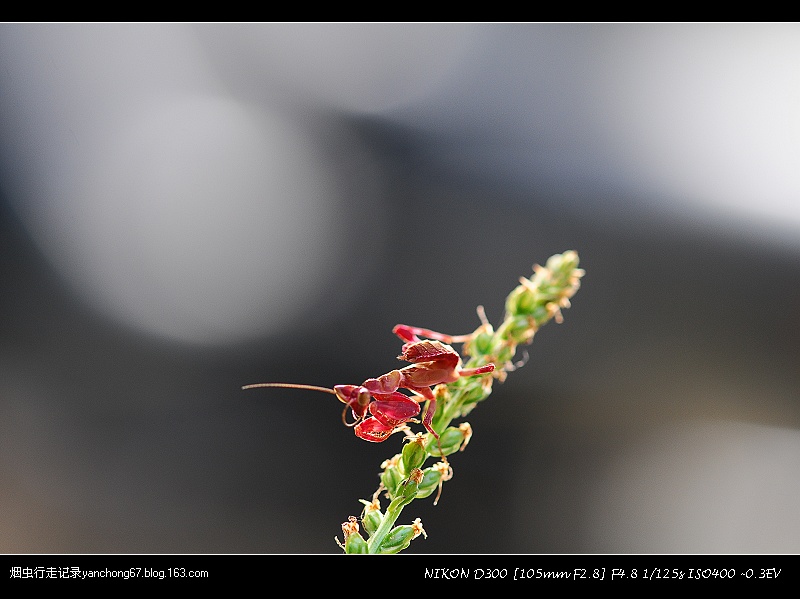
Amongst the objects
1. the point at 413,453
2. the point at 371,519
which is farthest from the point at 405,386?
the point at 371,519

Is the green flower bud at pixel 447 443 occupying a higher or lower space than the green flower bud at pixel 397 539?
higher

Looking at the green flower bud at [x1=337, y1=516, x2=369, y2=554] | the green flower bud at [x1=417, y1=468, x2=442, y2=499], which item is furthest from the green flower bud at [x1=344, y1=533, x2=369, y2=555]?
the green flower bud at [x1=417, y1=468, x2=442, y2=499]

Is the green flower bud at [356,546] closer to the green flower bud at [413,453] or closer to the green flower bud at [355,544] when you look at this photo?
the green flower bud at [355,544]

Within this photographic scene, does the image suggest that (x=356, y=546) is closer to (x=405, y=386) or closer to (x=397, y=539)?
(x=397, y=539)

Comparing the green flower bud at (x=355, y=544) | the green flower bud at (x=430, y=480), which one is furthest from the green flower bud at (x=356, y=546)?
the green flower bud at (x=430, y=480)

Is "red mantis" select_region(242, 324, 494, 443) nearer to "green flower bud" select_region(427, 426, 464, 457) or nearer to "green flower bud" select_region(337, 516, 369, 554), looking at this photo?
"green flower bud" select_region(427, 426, 464, 457)

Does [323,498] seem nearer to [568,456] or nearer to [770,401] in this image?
[568,456]

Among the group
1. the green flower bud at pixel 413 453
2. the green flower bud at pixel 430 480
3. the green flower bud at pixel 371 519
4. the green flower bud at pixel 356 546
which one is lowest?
the green flower bud at pixel 356 546

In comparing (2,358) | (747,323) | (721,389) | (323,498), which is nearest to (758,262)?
(747,323)

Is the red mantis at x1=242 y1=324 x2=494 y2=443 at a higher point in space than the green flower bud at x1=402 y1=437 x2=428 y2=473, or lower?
higher
